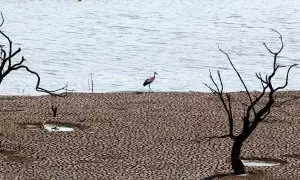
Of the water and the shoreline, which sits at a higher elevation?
the shoreline

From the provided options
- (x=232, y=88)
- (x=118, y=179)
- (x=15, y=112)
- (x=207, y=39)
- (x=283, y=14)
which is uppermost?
(x=118, y=179)

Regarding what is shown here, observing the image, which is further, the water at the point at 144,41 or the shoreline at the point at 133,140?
the water at the point at 144,41

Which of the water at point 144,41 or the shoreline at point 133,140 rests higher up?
the shoreline at point 133,140

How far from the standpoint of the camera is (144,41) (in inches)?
1182

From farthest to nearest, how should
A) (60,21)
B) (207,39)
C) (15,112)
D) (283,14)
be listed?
(283,14)
(60,21)
(207,39)
(15,112)

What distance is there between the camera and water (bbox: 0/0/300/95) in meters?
20.0

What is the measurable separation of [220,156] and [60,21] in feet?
92.9

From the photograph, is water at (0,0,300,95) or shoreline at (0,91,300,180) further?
water at (0,0,300,95)

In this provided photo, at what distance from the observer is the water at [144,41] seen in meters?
20.0

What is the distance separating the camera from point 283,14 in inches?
1699

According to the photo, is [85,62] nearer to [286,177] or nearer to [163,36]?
[163,36]

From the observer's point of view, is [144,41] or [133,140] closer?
[133,140]

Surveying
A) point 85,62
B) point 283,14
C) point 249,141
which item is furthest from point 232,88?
point 283,14

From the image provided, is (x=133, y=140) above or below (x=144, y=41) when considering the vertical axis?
above
